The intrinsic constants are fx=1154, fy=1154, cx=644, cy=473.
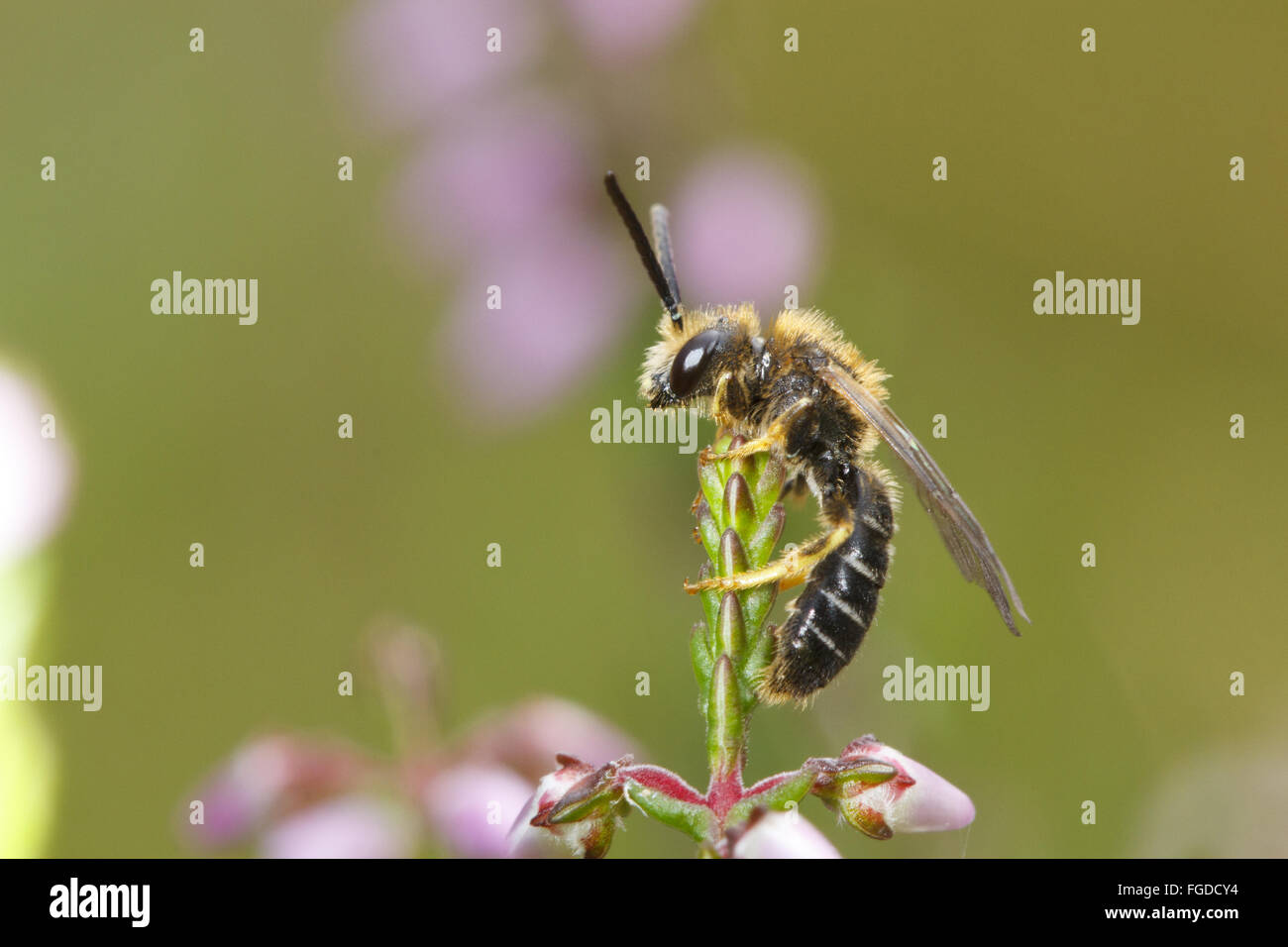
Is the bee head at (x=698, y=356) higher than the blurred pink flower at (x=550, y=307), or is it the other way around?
the blurred pink flower at (x=550, y=307)

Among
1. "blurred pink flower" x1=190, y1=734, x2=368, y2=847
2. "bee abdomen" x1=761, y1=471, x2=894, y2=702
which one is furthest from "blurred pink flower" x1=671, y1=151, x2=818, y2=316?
"blurred pink flower" x1=190, y1=734, x2=368, y2=847

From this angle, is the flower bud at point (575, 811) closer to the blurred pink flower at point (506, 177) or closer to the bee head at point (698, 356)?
the bee head at point (698, 356)

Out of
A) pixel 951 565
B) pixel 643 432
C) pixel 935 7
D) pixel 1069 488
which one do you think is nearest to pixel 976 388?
pixel 1069 488

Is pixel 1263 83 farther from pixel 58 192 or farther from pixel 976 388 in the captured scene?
pixel 58 192

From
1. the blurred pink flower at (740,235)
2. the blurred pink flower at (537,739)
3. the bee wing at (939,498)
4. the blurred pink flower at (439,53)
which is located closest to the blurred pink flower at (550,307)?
the blurred pink flower at (740,235)

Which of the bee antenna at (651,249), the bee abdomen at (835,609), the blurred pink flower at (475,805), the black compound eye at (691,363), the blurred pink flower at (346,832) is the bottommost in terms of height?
the blurred pink flower at (346,832)

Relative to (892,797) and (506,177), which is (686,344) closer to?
(892,797)

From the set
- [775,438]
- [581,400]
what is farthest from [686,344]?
[581,400]
